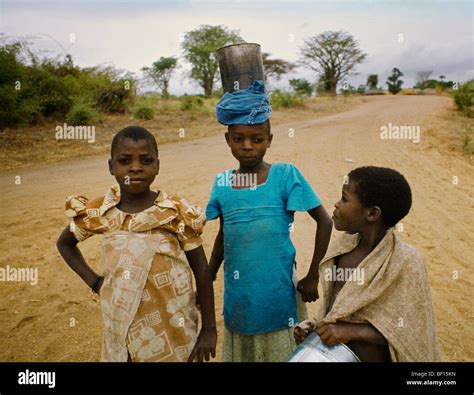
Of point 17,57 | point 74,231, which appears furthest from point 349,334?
point 17,57

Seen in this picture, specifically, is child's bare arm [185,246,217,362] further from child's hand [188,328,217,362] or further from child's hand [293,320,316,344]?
child's hand [293,320,316,344]

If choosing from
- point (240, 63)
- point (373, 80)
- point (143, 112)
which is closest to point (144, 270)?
point (240, 63)

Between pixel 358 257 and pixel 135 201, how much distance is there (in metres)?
0.96

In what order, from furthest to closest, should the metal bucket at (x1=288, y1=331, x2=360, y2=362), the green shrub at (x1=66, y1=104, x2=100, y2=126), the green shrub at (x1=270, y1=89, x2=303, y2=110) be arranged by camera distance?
the green shrub at (x1=270, y1=89, x2=303, y2=110) < the green shrub at (x1=66, y1=104, x2=100, y2=126) < the metal bucket at (x1=288, y1=331, x2=360, y2=362)

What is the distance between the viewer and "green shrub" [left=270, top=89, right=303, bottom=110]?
57.9ft

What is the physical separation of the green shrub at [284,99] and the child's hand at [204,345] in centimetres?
1617

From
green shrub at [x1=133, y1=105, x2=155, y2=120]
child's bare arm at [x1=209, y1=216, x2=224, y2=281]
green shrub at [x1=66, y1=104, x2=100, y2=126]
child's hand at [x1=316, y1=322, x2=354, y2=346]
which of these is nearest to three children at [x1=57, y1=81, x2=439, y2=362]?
child's hand at [x1=316, y1=322, x2=354, y2=346]

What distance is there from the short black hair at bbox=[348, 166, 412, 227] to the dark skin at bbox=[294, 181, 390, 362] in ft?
0.08

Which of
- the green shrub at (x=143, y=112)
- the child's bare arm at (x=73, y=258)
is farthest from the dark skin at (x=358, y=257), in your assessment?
the green shrub at (x=143, y=112)

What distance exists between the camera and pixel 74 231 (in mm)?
1707

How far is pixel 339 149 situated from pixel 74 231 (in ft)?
25.9

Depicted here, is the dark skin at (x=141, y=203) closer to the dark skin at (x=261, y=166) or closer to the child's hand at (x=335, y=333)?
the dark skin at (x=261, y=166)

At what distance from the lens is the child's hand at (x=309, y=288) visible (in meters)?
1.97
